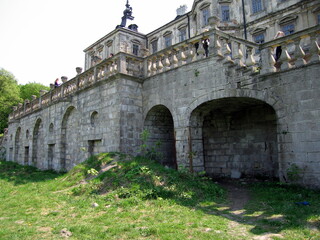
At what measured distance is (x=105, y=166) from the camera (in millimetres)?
9016

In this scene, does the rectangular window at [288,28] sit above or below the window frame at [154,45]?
below

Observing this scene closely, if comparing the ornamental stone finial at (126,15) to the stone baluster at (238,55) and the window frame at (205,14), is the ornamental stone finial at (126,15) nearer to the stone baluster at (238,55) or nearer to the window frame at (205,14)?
the window frame at (205,14)

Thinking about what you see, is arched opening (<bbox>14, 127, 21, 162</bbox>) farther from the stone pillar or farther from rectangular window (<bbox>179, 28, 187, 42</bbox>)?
the stone pillar

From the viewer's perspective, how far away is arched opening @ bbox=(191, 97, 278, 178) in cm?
902

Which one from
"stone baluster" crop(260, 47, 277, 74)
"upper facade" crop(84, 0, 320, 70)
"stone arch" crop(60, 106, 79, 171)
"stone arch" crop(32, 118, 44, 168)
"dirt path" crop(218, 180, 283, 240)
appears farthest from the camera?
"upper facade" crop(84, 0, 320, 70)

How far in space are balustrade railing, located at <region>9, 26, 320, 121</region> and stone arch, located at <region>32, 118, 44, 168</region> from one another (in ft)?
18.5

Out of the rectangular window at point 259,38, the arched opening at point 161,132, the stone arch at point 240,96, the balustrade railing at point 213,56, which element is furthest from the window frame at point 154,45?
the stone arch at point 240,96

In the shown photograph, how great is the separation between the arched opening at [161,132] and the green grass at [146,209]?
2088 mm

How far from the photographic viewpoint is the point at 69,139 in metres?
14.0

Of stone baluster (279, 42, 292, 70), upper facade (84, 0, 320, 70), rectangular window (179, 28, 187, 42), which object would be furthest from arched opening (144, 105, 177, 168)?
rectangular window (179, 28, 187, 42)

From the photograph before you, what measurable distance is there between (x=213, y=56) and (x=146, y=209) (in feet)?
16.6

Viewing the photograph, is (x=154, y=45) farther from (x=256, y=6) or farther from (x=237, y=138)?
(x=237, y=138)

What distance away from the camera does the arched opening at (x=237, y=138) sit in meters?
9.02

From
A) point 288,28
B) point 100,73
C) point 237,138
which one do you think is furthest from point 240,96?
point 288,28
